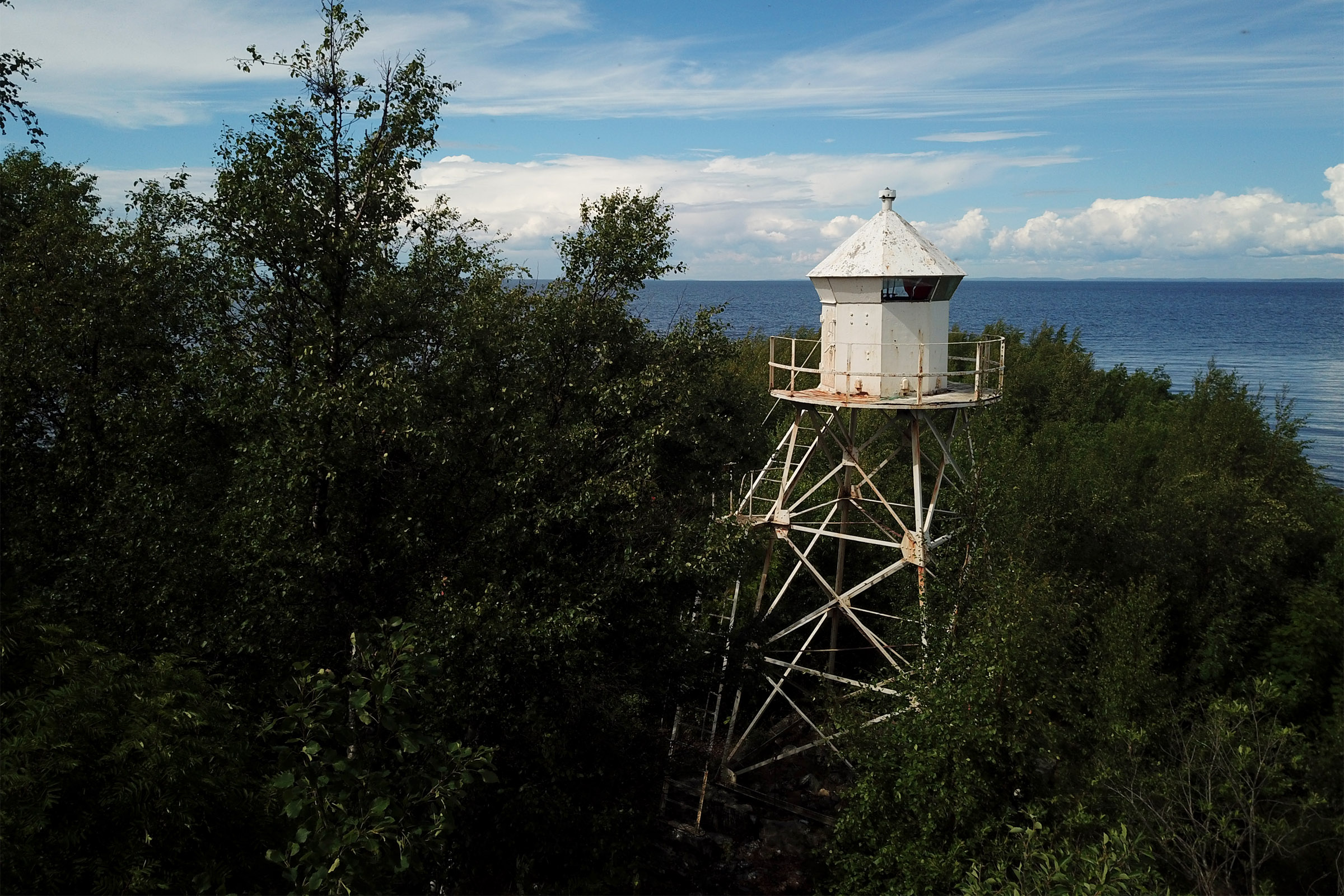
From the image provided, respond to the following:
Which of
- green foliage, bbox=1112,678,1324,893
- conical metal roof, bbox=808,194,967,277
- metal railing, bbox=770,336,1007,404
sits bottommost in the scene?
green foliage, bbox=1112,678,1324,893

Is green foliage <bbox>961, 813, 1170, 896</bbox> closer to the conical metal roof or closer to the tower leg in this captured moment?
the tower leg

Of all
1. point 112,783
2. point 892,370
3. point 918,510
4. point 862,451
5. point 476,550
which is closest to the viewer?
point 112,783

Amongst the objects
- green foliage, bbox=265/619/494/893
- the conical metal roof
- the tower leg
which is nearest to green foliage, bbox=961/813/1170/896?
the tower leg

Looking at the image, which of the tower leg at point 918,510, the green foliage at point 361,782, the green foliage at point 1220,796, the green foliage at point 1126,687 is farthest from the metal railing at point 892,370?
the green foliage at point 361,782

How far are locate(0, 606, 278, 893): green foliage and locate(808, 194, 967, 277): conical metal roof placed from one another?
42.1 ft

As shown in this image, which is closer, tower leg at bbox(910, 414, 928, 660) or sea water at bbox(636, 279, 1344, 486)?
tower leg at bbox(910, 414, 928, 660)

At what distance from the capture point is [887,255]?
16.9m

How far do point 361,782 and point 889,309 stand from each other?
1324 cm

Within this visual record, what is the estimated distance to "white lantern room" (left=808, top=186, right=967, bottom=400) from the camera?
16.9 metres

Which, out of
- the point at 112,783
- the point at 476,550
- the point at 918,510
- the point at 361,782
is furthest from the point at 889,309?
the point at 112,783

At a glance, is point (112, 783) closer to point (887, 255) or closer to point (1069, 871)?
point (1069, 871)

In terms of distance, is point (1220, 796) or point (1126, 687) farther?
point (1126, 687)

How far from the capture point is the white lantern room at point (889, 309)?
55.5 feet

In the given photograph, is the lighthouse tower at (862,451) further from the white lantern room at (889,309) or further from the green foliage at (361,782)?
the green foliage at (361,782)
